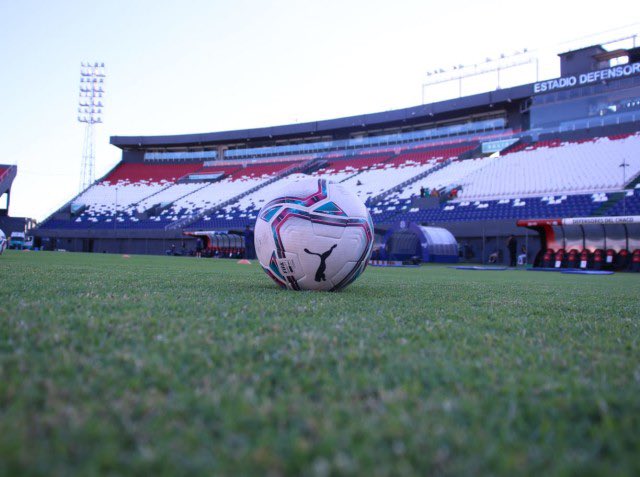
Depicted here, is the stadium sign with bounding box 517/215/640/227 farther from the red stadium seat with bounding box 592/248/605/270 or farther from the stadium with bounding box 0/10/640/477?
the stadium with bounding box 0/10/640/477

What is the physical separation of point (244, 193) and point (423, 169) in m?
13.6

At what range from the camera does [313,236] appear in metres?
4.68

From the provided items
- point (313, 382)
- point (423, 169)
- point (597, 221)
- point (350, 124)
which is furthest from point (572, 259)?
point (350, 124)

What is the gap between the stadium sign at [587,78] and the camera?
1139 inches

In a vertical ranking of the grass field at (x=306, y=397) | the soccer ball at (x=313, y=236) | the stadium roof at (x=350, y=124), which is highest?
the stadium roof at (x=350, y=124)

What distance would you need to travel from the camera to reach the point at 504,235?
22.8m

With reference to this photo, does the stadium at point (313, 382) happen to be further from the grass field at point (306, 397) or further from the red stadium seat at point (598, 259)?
the red stadium seat at point (598, 259)

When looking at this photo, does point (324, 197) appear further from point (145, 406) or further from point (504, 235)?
point (504, 235)

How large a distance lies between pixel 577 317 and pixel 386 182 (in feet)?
99.5

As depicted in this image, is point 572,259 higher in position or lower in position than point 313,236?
lower

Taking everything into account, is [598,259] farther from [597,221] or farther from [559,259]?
[597,221]

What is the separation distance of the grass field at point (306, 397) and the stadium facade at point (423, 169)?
17873 mm

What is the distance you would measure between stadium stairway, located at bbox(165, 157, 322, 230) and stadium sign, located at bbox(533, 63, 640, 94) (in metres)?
17.8

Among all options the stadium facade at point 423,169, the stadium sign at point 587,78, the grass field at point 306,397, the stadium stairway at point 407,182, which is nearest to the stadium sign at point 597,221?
the stadium facade at point 423,169
